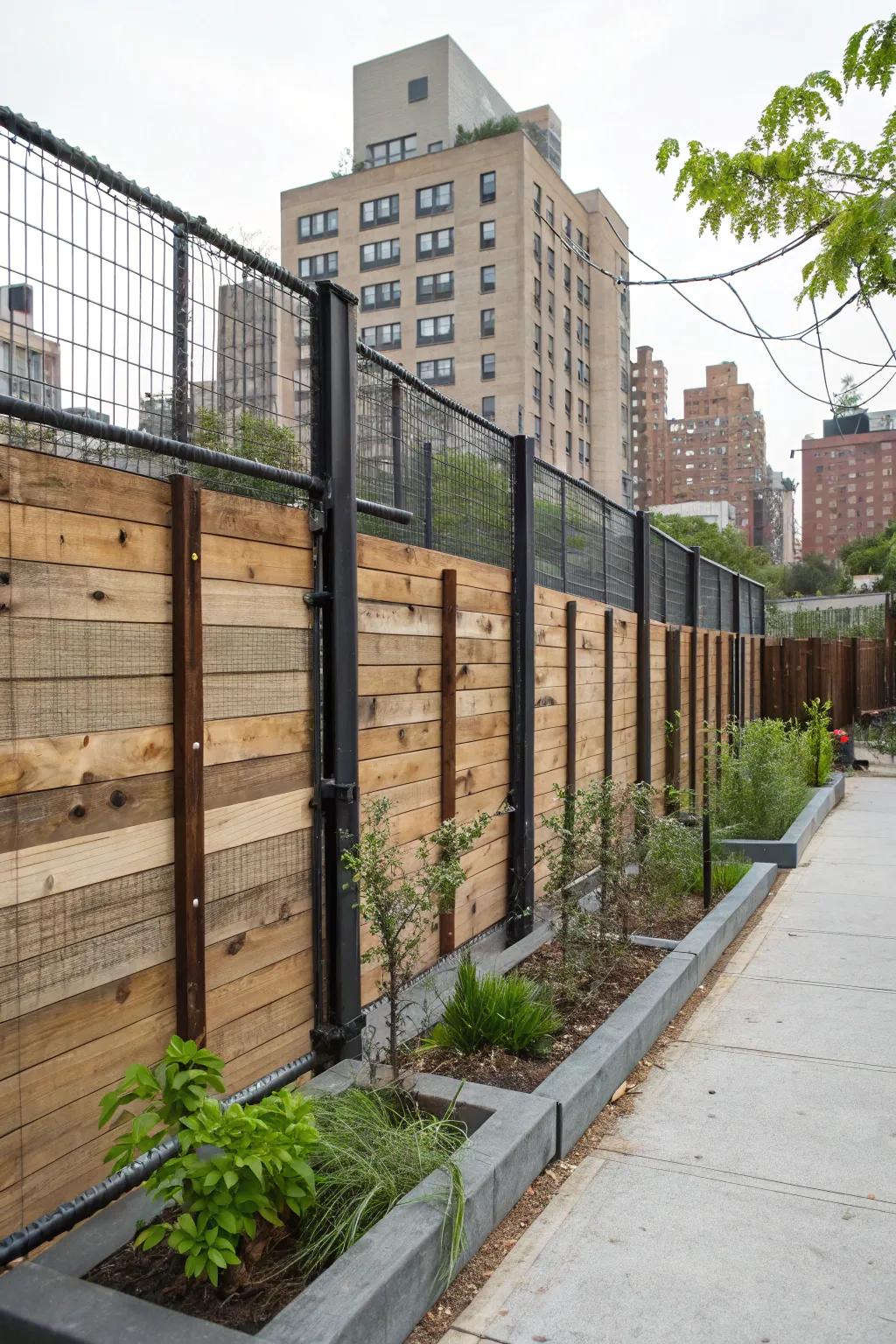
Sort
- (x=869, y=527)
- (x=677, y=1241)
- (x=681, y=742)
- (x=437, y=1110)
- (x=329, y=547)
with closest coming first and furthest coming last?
1. (x=677, y=1241)
2. (x=437, y=1110)
3. (x=329, y=547)
4. (x=681, y=742)
5. (x=869, y=527)

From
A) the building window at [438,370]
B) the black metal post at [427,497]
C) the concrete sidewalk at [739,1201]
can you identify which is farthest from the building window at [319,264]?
the concrete sidewalk at [739,1201]

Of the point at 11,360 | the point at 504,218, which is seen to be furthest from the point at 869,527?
the point at 11,360

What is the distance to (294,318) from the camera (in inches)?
150

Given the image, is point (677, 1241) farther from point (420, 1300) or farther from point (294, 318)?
point (294, 318)

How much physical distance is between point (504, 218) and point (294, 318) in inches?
2080

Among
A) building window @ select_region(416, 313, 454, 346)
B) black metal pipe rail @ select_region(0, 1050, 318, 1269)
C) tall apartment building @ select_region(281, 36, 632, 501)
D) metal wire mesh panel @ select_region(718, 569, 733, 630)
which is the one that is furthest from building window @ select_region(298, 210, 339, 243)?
black metal pipe rail @ select_region(0, 1050, 318, 1269)

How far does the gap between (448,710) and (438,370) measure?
168 feet

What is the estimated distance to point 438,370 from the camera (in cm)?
5331

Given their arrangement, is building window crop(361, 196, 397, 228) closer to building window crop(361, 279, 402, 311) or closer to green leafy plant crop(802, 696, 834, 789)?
building window crop(361, 279, 402, 311)

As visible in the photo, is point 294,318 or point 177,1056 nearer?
point 177,1056

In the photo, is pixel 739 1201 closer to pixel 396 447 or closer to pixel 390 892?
pixel 390 892

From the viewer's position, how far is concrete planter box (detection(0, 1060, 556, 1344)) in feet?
6.97

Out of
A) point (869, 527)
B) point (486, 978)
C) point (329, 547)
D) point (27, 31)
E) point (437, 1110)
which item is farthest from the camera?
point (869, 527)

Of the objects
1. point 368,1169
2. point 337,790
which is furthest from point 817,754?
point 368,1169
